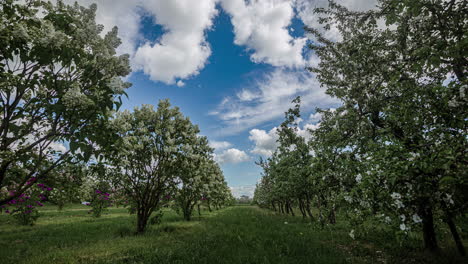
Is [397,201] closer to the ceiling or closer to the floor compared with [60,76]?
closer to the floor

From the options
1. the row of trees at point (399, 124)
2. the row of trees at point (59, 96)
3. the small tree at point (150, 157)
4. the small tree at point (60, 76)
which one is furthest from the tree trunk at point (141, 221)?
the row of trees at point (399, 124)

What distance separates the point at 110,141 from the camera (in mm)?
4230

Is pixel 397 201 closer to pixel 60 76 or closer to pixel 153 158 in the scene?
pixel 60 76

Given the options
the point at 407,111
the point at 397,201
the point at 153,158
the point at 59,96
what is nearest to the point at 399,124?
the point at 407,111

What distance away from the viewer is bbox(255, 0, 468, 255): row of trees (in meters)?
3.72

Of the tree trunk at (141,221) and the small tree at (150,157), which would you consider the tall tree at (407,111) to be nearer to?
the small tree at (150,157)

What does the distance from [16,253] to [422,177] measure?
1322cm

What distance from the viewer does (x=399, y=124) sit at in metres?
6.46

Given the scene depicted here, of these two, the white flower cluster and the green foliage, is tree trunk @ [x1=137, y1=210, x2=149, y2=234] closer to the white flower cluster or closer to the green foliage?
the green foliage

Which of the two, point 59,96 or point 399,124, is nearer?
point 59,96

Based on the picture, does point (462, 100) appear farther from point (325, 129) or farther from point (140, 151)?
point (140, 151)

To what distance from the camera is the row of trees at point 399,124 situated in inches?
146

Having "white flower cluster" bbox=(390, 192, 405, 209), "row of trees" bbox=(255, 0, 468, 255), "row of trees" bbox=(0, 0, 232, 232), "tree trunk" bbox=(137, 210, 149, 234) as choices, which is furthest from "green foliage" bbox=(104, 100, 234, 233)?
"white flower cluster" bbox=(390, 192, 405, 209)

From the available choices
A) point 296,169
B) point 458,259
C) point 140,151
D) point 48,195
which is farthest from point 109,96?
point 296,169
